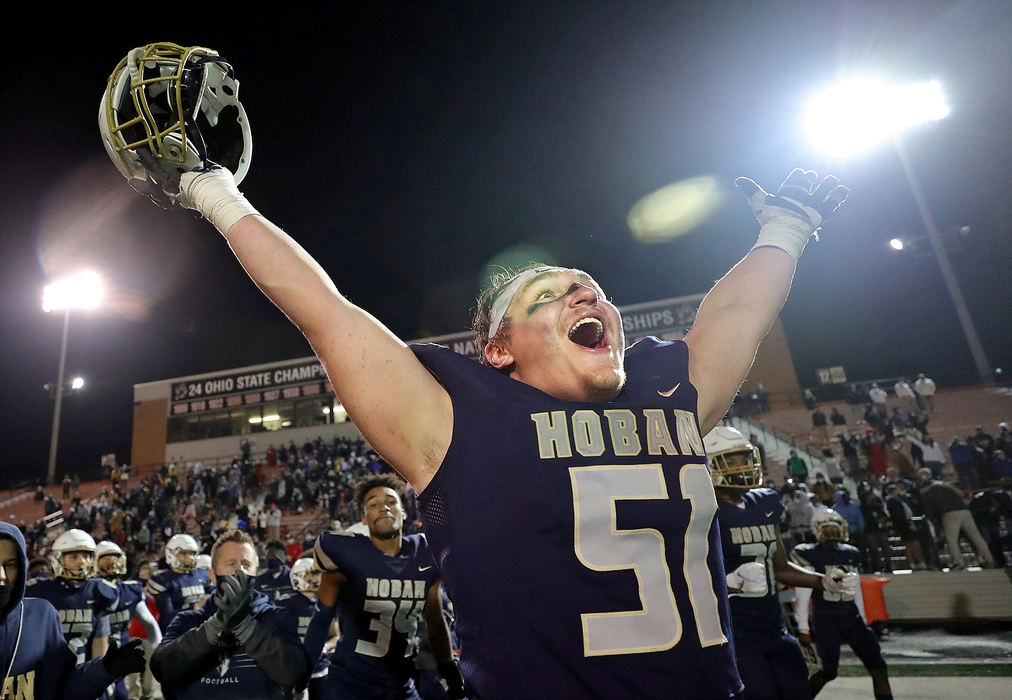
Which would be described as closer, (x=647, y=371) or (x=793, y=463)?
(x=647, y=371)

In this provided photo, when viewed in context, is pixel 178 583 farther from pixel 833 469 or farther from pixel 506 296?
pixel 833 469

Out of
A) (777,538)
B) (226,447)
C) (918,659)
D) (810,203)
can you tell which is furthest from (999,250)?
(226,447)

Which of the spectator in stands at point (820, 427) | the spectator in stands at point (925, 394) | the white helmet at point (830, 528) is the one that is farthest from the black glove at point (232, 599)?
the spectator in stands at point (925, 394)

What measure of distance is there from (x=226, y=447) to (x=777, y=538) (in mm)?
33559

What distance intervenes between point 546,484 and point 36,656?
3479mm

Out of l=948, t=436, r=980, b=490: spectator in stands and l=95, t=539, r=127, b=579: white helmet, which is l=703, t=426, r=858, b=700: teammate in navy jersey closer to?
l=95, t=539, r=127, b=579: white helmet

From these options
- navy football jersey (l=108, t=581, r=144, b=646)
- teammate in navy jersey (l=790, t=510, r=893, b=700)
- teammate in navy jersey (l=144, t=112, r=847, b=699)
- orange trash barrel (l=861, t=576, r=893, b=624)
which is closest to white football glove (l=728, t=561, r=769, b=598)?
teammate in navy jersey (l=790, t=510, r=893, b=700)

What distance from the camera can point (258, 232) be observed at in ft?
5.32

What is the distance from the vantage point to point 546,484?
145cm

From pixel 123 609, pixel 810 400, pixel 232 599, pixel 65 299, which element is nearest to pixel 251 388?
pixel 65 299

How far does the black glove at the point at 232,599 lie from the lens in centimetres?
352

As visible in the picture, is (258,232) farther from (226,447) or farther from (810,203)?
(226,447)

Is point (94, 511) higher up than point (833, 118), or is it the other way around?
point (833, 118)

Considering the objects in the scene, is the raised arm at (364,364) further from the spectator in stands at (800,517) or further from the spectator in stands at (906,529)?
the spectator in stands at (906,529)
